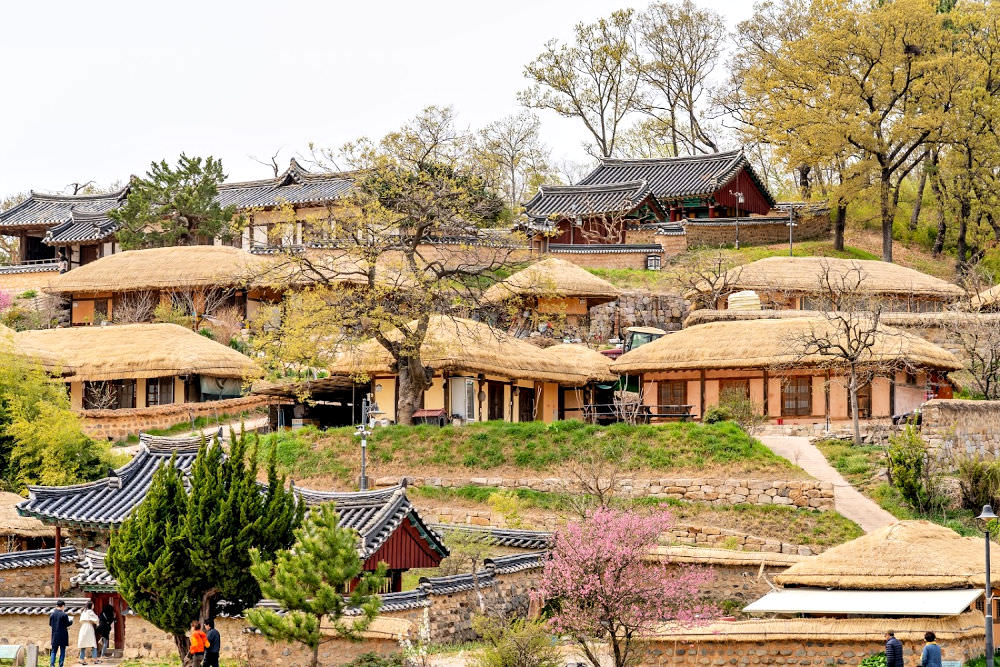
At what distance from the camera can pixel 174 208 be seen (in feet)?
186

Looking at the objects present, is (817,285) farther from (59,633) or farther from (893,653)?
(59,633)

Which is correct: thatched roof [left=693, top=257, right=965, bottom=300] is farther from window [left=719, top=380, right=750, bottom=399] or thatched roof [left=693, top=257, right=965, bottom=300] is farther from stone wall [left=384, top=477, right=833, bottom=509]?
stone wall [left=384, top=477, right=833, bottom=509]

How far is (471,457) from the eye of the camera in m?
36.1

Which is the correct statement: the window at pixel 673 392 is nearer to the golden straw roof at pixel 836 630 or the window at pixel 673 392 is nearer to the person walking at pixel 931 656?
the golden straw roof at pixel 836 630

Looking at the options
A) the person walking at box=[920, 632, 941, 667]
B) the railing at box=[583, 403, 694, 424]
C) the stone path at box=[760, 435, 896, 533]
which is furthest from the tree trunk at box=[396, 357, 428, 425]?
the person walking at box=[920, 632, 941, 667]

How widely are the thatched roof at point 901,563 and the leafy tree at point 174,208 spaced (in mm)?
35949

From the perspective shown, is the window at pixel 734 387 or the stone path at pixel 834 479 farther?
→ the window at pixel 734 387

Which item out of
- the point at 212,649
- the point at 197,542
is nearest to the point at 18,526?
the point at 197,542

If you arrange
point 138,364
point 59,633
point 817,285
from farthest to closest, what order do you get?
1. point 817,285
2. point 138,364
3. point 59,633

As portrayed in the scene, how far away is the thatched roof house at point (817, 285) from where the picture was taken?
48531mm

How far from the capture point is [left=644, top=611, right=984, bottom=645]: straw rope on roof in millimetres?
22406

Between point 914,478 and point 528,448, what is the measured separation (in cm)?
932

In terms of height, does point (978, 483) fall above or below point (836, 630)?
above

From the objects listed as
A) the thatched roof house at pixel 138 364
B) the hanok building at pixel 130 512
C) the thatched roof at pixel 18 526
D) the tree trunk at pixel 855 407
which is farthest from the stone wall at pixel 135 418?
the tree trunk at pixel 855 407
